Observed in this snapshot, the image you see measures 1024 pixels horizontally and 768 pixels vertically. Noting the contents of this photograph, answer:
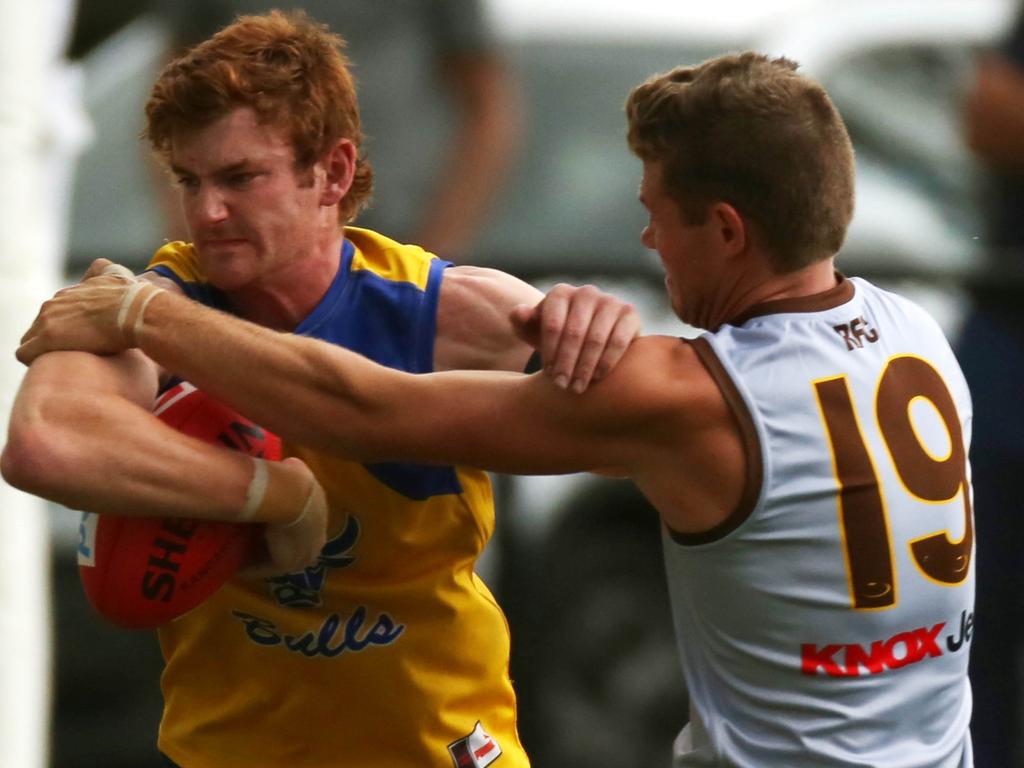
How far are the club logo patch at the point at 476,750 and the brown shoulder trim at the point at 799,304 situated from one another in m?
1.02

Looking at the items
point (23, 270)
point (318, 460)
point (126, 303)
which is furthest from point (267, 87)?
point (23, 270)

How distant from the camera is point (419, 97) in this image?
6176mm

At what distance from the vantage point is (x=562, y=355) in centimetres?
322

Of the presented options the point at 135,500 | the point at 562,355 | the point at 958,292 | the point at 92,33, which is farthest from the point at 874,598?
the point at 92,33

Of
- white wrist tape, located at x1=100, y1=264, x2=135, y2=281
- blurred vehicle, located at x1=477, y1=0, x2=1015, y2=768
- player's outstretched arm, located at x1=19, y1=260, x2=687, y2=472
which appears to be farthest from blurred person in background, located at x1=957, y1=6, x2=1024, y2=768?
white wrist tape, located at x1=100, y1=264, x2=135, y2=281

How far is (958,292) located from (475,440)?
3934 mm

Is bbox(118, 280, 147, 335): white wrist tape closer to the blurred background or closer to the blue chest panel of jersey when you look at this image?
the blue chest panel of jersey

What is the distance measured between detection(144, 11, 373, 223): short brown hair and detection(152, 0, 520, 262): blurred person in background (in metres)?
2.29

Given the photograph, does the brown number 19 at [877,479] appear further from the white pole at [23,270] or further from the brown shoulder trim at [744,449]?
the white pole at [23,270]

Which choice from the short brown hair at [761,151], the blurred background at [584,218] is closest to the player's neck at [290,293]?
the short brown hair at [761,151]

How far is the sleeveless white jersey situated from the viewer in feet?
10.8

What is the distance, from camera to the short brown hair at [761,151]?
3.33 metres

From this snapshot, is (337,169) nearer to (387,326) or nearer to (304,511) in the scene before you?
(387,326)

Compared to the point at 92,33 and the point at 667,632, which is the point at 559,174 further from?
the point at 92,33
